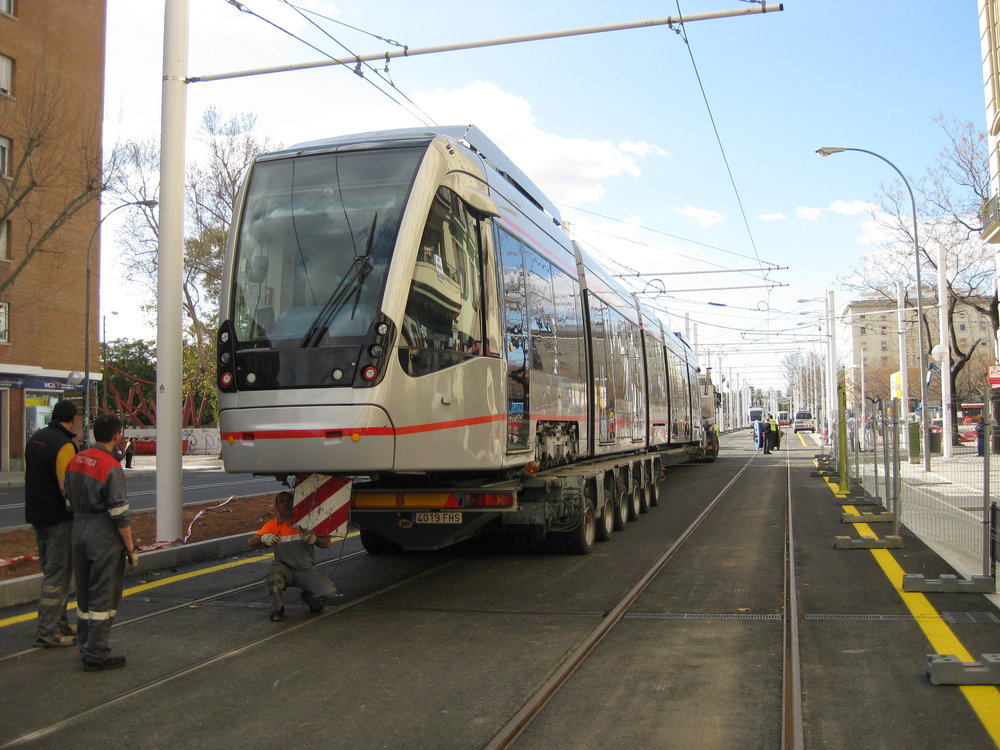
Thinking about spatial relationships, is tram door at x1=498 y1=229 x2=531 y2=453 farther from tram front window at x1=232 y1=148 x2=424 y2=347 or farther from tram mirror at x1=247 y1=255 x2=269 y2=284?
tram mirror at x1=247 y1=255 x2=269 y2=284

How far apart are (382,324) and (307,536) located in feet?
6.29

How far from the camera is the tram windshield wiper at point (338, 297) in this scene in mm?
7105

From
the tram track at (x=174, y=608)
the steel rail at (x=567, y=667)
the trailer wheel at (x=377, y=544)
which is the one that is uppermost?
the trailer wheel at (x=377, y=544)

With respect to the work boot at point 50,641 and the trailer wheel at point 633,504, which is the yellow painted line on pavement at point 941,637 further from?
the work boot at point 50,641

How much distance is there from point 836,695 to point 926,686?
586mm

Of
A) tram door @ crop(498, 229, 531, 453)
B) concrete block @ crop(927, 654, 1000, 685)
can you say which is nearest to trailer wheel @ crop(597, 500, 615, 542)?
tram door @ crop(498, 229, 531, 453)

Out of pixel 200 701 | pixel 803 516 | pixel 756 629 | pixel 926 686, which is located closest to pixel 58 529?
pixel 200 701

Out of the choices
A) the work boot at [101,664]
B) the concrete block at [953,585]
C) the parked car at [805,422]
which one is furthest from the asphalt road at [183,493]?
the parked car at [805,422]

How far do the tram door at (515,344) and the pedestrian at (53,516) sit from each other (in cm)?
363

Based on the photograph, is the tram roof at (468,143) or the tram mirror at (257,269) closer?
the tram mirror at (257,269)

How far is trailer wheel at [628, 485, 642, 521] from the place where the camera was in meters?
14.5

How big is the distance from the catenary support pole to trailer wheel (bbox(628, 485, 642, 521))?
6910mm

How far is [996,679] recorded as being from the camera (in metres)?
5.29

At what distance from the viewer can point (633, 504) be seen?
48.6ft
